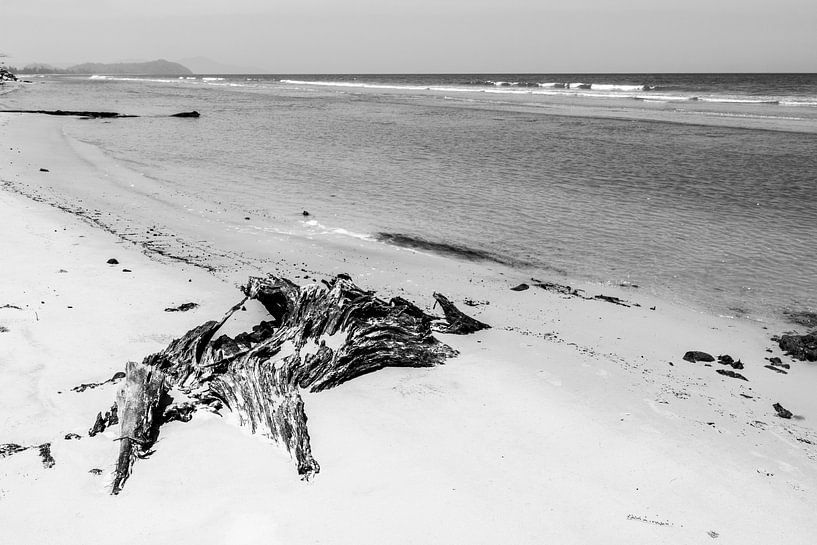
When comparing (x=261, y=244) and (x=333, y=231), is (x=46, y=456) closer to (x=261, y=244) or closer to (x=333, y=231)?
(x=261, y=244)

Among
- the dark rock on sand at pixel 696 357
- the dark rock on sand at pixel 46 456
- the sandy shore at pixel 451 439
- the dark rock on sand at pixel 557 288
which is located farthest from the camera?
the dark rock on sand at pixel 557 288

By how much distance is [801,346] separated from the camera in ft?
25.3

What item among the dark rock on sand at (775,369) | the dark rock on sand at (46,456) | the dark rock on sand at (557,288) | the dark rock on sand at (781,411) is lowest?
the dark rock on sand at (781,411)

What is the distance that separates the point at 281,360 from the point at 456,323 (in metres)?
2.55

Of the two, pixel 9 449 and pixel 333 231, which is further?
pixel 333 231

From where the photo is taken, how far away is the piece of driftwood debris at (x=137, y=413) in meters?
4.62

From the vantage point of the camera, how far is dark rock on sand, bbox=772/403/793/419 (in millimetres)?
6238

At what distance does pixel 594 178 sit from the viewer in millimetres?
19672

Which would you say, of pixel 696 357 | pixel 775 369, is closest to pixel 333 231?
pixel 696 357

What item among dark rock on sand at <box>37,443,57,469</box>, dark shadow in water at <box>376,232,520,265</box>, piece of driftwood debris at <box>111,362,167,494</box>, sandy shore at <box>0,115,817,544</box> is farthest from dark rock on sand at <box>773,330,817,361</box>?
dark rock on sand at <box>37,443,57,469</box>

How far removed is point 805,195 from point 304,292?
17218 millimetres

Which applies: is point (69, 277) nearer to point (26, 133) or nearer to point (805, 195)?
point (805, 195)

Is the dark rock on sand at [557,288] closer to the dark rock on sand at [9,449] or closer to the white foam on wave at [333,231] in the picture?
the white foam on wave at [333,231]

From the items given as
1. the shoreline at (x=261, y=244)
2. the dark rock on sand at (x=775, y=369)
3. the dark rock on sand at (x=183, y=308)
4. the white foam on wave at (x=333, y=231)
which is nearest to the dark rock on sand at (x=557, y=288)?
the shoreline at (x=261, y=244)
